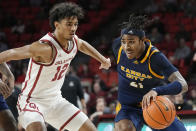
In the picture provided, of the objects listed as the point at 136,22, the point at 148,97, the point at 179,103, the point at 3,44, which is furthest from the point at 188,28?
the point at 148,97

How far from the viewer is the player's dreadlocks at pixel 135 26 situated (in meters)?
4.90

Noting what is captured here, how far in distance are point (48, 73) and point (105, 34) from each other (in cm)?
1012

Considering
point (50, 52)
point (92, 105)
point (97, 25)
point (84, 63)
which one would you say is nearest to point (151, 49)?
point (50, 52)

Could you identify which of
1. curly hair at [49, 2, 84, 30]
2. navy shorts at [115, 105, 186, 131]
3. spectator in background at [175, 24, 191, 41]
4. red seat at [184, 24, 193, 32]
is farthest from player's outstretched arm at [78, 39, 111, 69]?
red seat at [184, 24, 193, 32]

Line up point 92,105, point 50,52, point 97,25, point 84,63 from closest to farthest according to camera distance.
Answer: point 50,52
point 92,105
point 84,63
point 97,25

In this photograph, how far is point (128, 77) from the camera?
16.6 ft

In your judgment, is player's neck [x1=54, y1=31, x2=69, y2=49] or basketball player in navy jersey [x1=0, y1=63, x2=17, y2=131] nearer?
player's neck [x1=54, y1=31, x2=69, y2=49]

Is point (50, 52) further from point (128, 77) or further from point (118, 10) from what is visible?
point (118, 10)

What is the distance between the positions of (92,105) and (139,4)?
21.9 feet

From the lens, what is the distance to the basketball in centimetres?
437

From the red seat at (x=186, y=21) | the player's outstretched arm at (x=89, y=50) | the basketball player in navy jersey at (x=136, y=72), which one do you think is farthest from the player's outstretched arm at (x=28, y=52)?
the red seat at (x=186, y=21)

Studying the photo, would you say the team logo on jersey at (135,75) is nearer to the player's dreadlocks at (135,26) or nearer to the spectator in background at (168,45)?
the player's dreadlocks at (135,26)

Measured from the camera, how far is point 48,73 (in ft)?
14.7

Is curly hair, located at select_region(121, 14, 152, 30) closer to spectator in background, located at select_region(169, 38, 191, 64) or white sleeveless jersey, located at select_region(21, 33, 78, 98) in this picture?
white sleeveless jersey, located at select_region(21, 33, 78, 98)
